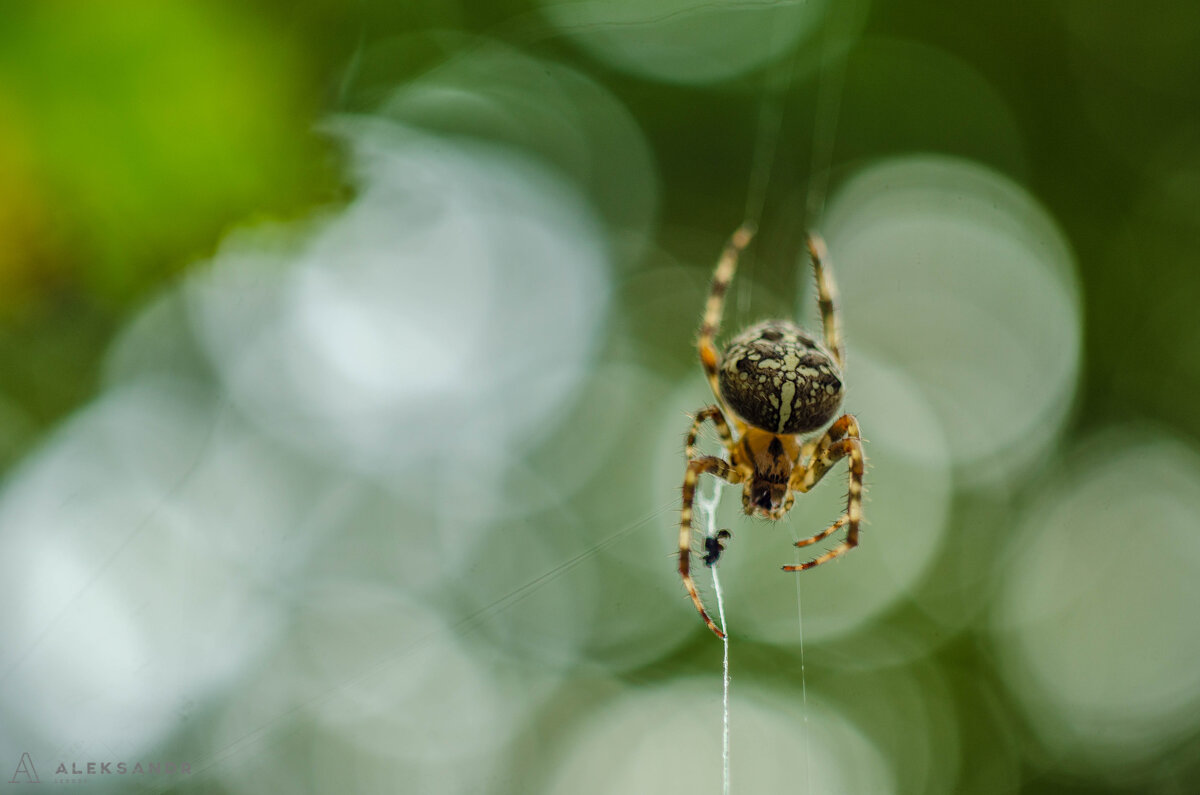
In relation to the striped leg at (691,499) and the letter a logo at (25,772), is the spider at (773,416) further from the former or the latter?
the letter a logo at (25,772)

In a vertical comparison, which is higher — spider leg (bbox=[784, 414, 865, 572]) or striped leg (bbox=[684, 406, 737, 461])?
striped leg (bbox=[684, 406, 737, 461])

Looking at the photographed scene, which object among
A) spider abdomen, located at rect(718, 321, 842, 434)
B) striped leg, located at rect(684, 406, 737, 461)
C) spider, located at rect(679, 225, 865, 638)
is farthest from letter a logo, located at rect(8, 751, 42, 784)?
spider abdomen, located at rect(718, 321, 842, 434)

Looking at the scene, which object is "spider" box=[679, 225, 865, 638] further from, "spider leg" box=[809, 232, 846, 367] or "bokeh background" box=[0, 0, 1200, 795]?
"bokeh background" box=[0, 0, 1200, 795]

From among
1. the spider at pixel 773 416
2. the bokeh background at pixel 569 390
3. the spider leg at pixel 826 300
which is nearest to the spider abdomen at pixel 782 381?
the spider at pixel 773 416

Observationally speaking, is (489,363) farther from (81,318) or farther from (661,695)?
(81,318)

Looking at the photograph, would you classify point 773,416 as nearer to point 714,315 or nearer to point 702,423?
point 702,423

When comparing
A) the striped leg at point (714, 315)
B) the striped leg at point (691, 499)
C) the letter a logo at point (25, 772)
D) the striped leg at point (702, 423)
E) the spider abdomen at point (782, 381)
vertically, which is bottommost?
the letter a logo at point (25, 772)

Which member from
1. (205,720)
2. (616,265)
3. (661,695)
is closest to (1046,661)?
(661,695)
